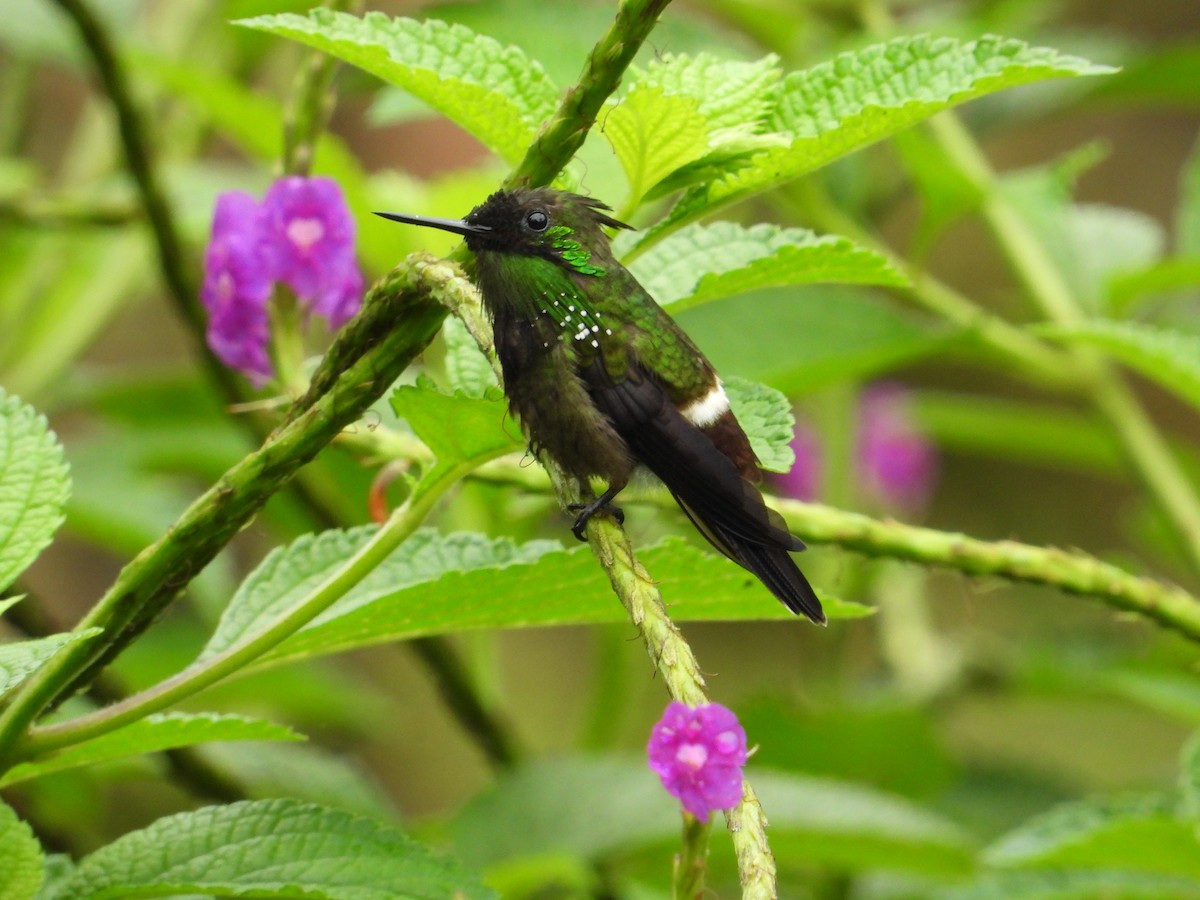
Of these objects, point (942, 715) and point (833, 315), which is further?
point (942, 715)

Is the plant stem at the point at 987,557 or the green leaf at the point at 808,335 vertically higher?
the green leaf at the point at 808,335

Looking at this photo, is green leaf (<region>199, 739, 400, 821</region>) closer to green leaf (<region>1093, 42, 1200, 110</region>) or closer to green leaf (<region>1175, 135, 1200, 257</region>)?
green leaf (<region>1175, 135, 1200, 257</region>)

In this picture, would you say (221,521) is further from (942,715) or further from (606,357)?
(942,715)

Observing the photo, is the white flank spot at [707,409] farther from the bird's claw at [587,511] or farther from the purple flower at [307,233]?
the purple flower at [307,233]

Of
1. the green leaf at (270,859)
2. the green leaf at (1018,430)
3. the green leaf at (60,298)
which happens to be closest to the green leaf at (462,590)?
the green leaf at (270,859)

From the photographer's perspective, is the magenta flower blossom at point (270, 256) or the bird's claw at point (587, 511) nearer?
the bird's claw at point (587, 511)

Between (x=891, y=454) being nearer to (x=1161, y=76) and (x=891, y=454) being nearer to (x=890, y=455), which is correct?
(x=890, y=455)

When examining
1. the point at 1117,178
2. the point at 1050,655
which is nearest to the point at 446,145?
the point at 1117,178
